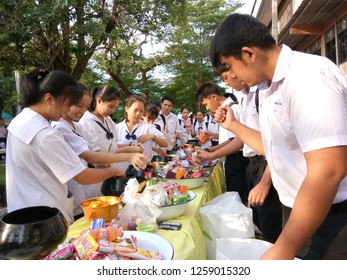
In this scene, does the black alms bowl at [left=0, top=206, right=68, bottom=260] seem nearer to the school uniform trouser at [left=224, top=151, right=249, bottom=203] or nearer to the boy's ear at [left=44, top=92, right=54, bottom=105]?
the boy's ear at [left=44, top=92, right=54, bottom=105]

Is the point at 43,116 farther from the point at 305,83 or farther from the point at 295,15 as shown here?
the point at 295,15

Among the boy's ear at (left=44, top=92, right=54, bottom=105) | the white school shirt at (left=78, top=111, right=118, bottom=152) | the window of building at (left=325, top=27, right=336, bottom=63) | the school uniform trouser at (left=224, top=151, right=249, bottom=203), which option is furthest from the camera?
the window of building at (left=325, top=27, right=336, bottom=63)

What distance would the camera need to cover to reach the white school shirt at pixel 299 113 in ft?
2.97

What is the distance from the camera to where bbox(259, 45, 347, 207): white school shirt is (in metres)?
0.90

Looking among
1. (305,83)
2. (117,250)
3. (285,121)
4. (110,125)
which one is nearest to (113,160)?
(110,125)

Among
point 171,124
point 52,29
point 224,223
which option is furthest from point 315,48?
point 224,223

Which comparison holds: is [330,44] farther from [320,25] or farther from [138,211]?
[138,211]

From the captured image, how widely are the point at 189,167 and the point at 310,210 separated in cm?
178

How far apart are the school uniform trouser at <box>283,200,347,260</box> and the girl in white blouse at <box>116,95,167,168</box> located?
8.91 feet

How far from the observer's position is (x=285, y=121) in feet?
3.64

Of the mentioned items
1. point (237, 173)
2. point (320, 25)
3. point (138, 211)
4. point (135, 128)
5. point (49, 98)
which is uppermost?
point (320, 25)

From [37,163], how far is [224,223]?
1.11 metres

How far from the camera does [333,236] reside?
1207 mm

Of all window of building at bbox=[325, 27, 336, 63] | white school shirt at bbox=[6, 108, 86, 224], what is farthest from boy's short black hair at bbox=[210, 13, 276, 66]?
window of building at bbox=[325, 27, 336, 63]
